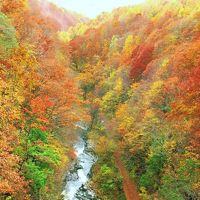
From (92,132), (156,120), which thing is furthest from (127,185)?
(92,132)

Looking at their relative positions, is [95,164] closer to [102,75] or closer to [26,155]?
[26,155]

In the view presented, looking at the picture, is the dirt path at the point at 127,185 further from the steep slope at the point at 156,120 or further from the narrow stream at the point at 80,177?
the narrow stream at the point at 80,177

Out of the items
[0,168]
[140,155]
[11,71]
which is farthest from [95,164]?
[0,168]

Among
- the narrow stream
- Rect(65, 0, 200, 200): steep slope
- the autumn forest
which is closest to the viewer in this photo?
the autumn forest

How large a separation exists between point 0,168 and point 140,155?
2182cm

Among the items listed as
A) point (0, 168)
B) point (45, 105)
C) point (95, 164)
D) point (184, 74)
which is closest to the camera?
point (0, 168)

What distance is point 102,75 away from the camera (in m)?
79.1

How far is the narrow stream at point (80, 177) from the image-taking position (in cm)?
3603

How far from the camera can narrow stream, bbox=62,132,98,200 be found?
36031 mm

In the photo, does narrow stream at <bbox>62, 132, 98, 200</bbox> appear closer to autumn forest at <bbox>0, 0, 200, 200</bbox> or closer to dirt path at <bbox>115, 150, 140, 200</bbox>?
autumn forest at <bbox>0, 0, 200, 200</bbox>

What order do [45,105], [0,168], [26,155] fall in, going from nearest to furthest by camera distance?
[0,168]
[26,155]
[45,105]

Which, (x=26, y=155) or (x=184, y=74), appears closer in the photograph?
(x=26, y=155)

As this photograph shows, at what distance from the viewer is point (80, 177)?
40562 millimetres

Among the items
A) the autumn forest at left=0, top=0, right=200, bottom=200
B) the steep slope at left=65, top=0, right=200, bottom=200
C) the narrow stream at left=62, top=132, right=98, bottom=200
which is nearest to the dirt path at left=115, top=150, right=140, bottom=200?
the autumn forest at left=0, top=0, right=200, bottom=200
